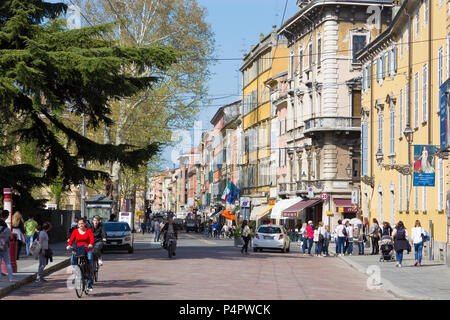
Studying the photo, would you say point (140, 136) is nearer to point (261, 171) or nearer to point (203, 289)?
point (261, 171)

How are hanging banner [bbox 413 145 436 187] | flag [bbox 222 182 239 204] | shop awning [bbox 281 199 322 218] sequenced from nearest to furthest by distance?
hanging banner [bbox 413 145 436 187] < shop awning [bbox 281 199 322 218] < flag [bbox 222 182 239 204]

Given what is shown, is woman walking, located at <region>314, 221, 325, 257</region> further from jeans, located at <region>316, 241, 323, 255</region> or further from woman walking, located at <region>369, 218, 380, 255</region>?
woman walking, located at <region>369, 218, 380, 255</region>

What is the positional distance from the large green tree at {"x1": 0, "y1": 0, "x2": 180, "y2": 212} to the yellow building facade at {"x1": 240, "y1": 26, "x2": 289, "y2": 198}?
47.3m

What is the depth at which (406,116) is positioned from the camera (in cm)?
4109

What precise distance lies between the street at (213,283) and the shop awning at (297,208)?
31982 mm

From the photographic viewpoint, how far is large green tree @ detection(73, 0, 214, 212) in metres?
56.5

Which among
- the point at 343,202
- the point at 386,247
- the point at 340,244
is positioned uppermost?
the point at 343,202

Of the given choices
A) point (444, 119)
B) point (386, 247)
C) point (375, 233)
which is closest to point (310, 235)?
point (375, 233)

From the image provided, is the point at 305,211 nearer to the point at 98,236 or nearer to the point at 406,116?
the point at 406,116

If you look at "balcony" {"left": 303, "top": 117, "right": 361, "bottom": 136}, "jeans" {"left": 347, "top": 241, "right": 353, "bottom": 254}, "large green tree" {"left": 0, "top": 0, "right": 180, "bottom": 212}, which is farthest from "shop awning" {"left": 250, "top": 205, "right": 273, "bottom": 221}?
"large green tree" {"left": 0, "top": 0, "right": 180, "bottom": 212}

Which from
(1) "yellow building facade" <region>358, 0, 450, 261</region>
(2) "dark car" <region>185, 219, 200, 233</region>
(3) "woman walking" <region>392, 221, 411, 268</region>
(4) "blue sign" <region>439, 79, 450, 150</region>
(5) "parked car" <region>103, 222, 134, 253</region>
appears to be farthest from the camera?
(2) "dark car" <region>185, 219, 200, 233</region>

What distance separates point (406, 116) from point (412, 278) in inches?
690

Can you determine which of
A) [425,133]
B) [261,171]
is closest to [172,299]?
[425,133]

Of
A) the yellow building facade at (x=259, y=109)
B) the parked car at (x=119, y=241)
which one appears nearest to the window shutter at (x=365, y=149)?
the parked car at (x=119, y=241)
